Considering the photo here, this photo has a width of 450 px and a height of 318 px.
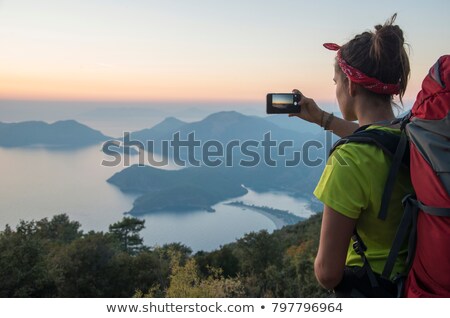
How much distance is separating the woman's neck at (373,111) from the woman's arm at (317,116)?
547 millimetres

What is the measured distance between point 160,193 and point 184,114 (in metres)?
16.0

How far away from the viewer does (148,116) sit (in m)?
53.4

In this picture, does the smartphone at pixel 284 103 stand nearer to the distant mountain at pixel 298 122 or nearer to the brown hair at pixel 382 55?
the distant mountain at pixel 298 122

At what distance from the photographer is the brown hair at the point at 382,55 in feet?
4.41

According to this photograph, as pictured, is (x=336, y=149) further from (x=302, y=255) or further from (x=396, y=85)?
(x=302, y=255)

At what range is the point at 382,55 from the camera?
1.36 meters

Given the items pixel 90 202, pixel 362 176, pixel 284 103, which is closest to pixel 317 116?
pixel 284 103

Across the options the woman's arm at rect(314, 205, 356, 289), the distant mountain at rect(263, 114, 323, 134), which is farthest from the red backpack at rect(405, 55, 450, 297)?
the distant mountain at rect(263, 114, 323, 134)

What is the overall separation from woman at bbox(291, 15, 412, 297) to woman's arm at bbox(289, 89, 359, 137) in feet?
1.61

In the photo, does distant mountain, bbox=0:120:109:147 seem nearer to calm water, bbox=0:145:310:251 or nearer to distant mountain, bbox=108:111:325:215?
calm water, bbox=0:145:310:251

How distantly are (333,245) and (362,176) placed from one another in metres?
0.25

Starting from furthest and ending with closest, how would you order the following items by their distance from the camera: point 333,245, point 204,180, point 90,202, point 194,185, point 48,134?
point 204,180 < point 194,185 < point 90,202 < point 48,134 < point 333,245

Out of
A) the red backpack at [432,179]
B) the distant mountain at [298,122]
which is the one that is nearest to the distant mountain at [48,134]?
the distant mountain at [298,122]

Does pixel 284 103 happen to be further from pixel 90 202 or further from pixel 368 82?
pixel 90 202
